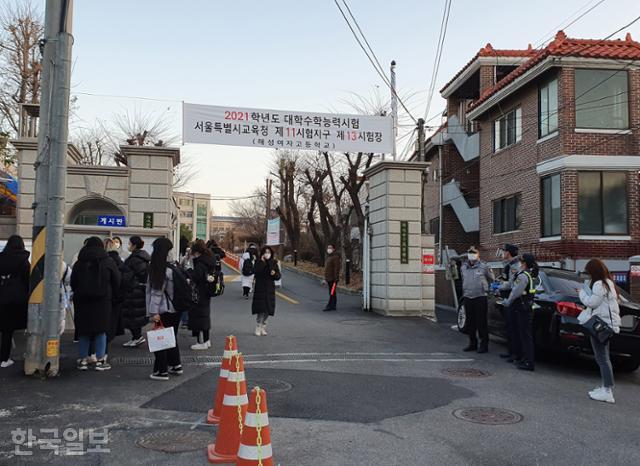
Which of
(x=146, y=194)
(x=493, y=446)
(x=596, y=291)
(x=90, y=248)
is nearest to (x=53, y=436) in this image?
(x=90, y=248)

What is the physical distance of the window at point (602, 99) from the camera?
1769 centimetres

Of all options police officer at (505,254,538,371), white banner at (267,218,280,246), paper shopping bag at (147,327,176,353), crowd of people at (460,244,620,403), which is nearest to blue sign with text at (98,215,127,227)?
paper shopping bag at (147,327,176,353)

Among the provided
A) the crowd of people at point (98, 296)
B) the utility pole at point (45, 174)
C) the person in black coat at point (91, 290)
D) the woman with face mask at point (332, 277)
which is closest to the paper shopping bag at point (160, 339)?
the crowd of people at point (98, 296)

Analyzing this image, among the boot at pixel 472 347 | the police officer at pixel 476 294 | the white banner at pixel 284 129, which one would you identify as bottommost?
the boot at pixel 472 347

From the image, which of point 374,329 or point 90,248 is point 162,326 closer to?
point 90,248

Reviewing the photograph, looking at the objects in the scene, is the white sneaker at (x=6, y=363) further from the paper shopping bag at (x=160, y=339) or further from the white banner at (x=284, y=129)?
the white banner at (x=284, y=129)

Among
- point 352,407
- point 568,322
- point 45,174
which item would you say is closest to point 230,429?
point 352,407

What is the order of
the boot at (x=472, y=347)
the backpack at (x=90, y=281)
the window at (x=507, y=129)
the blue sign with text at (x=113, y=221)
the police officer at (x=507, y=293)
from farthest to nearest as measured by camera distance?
1. the window at (x=507, y=129)
2. the blue sign with text at (x=113, y=221)
3. the boot at (x=472, y=347)
4. the police officer at (x=507, y=293)
5. the backpack at (x=90, y=281)

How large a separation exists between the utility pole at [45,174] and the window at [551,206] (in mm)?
15228

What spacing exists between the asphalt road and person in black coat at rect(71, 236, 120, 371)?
63cm

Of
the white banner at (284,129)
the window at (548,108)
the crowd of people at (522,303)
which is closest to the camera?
the crowd of people at (522,303)

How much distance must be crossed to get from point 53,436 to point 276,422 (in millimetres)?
2023

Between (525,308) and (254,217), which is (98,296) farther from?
(254,217)

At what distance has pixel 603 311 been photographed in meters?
6.80
